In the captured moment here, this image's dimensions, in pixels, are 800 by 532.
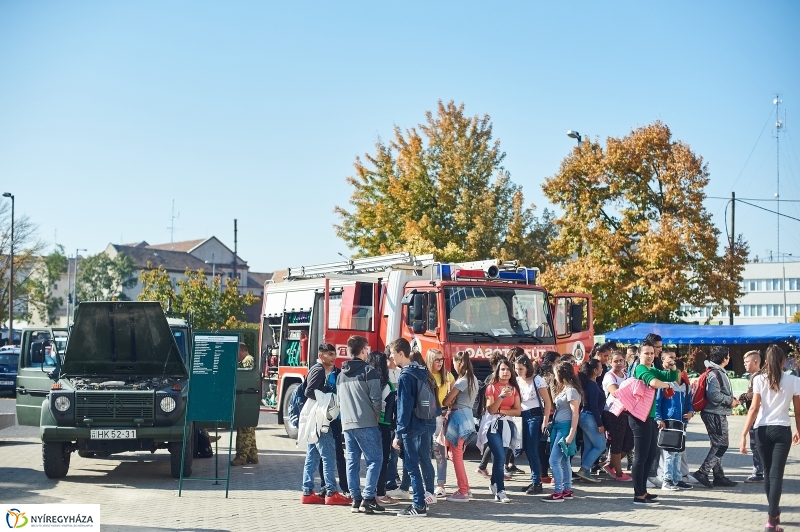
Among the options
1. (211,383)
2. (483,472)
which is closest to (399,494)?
(483,472)

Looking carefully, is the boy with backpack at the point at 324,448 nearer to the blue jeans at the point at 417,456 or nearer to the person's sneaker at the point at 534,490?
the blue jeans at the point at 417,456

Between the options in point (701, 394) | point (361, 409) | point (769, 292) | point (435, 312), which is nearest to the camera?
point (361, 409)

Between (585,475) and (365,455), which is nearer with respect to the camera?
(365,455)

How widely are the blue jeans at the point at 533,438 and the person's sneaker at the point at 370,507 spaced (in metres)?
2.18

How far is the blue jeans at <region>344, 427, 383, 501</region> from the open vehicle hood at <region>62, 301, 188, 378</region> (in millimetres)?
4170

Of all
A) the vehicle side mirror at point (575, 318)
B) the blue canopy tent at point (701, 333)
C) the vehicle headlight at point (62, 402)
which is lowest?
the vehicle headlight at point (62, 402)

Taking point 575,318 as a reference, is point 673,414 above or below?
below

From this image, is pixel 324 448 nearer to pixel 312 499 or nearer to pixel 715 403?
pixel 312 499

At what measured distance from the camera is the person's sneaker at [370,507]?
1080 centimetres

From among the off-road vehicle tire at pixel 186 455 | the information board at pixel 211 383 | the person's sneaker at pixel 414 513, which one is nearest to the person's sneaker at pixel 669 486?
the person's sneaker at pixel 414 513

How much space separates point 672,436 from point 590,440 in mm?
1464

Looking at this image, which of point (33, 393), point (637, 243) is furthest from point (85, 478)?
point (637, 243)

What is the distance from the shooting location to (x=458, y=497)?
38.4 ft

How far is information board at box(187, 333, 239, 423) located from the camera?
12211mm
